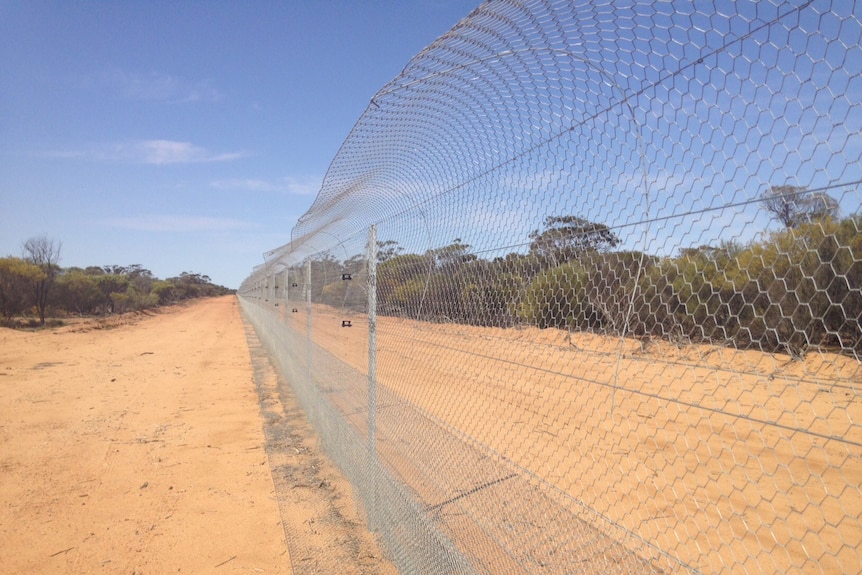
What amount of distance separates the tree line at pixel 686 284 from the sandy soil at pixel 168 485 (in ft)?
6.40

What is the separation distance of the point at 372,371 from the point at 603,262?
208 centimetres

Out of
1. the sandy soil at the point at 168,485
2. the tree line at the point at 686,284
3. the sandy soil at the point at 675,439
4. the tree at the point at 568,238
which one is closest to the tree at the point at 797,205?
the tree line at the point at 686,284

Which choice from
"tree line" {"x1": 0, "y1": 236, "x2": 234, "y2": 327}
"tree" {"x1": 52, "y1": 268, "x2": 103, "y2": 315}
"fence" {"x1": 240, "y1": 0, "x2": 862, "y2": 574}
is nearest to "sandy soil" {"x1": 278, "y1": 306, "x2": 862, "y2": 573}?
"fence" {"x1": 240, "y1": 0, "x2": 862, "y2": 574}

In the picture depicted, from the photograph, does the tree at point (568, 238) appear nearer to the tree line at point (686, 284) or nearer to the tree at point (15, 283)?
the tree line at point (686, 284)

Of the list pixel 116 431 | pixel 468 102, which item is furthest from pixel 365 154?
pixel 116 431

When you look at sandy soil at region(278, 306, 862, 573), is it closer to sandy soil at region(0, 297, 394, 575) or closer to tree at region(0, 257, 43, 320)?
sandy soil at region(0, 297, 394, 575)

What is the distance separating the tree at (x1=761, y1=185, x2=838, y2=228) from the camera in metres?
1.08

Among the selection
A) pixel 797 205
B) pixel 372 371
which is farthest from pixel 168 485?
pixel 797 205

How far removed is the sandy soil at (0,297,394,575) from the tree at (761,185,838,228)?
3.00m

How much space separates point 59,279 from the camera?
3353 cm

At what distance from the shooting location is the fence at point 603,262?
1160 millimetres

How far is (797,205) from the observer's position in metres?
1.14

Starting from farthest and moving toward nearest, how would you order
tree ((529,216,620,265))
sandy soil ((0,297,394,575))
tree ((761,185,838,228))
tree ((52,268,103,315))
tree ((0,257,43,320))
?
tree ((52,268,103,315)), tree ((0,257,43,320)), sandy soil ((0,297,394,575)), tree ((529,216,620,265)), tree ((761,185,838,228))

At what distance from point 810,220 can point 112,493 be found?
5.48m
